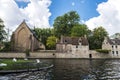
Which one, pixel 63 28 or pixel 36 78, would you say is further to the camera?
pixel 63 28

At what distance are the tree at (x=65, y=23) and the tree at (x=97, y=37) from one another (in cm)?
1139

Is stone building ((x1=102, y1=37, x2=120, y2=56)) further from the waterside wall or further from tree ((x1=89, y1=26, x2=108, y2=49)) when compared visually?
tree ((x1=89, y1=26, x2=108, y2=49))

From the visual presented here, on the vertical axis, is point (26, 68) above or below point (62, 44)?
below

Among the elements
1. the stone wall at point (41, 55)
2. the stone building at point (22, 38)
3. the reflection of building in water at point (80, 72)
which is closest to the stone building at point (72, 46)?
the stone wall at point (41, 55)

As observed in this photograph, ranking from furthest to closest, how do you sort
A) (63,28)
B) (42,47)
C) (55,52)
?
(63,28)
(42,47)
(55,52)

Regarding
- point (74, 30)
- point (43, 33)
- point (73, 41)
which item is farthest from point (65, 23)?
point (73, 41)

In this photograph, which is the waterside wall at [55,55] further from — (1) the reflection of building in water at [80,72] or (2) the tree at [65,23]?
(1) the reflection of building in water at [80,72]

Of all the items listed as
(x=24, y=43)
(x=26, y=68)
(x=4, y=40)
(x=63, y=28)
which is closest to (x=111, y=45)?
(x=63, y=28)

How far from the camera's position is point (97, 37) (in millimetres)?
110438

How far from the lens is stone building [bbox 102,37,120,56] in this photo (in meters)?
97.9

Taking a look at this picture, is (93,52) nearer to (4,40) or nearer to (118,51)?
(118,51)

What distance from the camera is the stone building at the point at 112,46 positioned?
9793 centimetres

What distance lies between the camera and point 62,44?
9281cm

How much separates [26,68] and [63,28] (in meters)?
76.1
